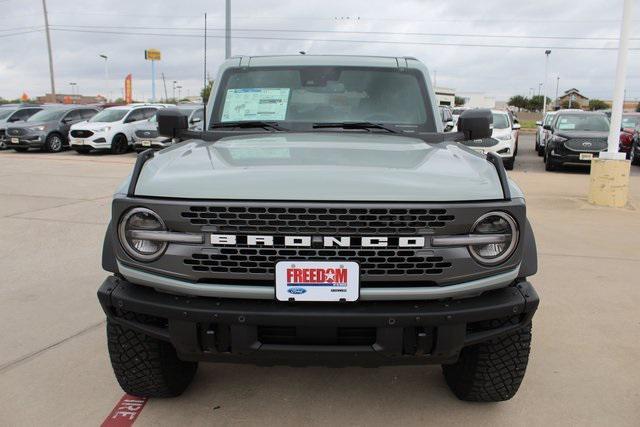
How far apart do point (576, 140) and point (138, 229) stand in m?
13.9

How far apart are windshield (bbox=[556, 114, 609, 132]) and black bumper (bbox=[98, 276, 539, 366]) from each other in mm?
14306

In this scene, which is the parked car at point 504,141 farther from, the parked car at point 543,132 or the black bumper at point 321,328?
the black bumper at point 321,328

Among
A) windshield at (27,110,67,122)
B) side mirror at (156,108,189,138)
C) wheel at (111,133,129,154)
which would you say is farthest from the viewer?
windshield at (27,110,67,122)

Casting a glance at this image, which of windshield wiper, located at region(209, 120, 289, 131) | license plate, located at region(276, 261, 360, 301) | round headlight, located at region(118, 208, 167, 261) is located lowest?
license plate, located at region(276, 261, 360, 301)

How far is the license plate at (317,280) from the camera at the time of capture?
238cm

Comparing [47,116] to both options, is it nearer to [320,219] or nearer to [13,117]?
[13,117]

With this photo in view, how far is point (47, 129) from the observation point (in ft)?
65.4

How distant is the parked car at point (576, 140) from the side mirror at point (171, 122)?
1245 cm

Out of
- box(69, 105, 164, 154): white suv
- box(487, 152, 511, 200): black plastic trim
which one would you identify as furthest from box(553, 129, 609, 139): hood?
box(69, 105, 164, 154): white suv

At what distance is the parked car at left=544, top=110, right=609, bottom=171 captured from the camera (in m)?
14.2

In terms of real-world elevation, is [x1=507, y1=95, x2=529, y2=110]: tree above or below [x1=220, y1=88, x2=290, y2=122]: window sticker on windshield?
below

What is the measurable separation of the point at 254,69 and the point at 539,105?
92061mm

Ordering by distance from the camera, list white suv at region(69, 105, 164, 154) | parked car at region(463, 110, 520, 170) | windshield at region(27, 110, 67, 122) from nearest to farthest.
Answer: parked car at region(463, 110, 520, 170), white suv at region(69, 105, 164, 154), windshield at region(27, 110, 67, 122)

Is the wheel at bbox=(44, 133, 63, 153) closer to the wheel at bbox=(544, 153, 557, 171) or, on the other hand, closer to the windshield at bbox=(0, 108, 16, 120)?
the windshield at bbox=(0, 108, 16, 120)
